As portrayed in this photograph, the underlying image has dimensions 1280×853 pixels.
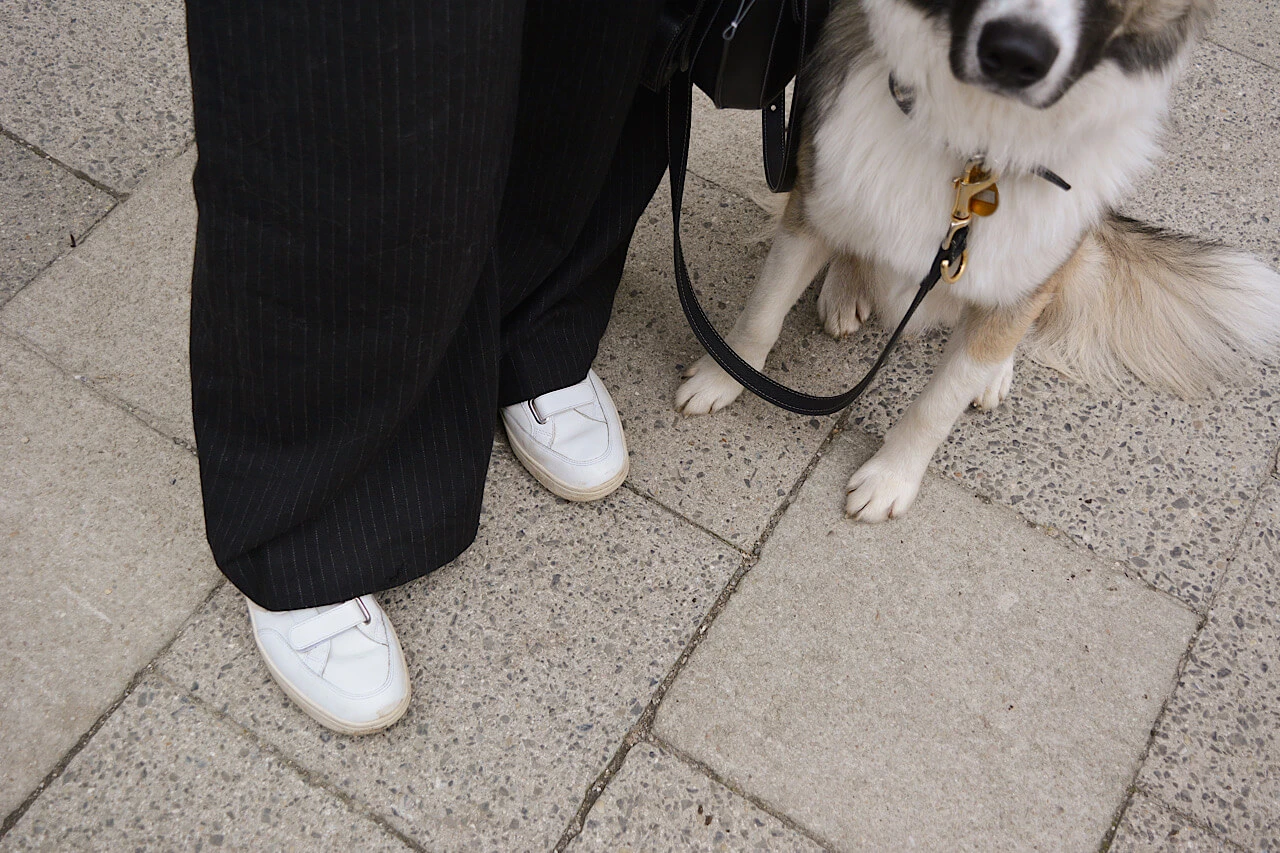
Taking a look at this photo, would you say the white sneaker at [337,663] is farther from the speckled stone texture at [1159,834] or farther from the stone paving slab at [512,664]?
the speckled stone texture at [1159,834]

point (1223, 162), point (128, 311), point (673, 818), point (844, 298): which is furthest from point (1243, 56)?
point (128, 311)

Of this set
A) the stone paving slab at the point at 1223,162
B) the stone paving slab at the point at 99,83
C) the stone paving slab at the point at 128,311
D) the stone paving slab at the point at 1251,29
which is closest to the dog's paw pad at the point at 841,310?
the stone paving slab at the point at 1223,162

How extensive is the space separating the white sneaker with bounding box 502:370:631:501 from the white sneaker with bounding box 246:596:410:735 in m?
0.45

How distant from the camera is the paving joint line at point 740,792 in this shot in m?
1.66

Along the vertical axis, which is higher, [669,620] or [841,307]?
[841,307]

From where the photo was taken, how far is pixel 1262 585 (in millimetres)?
2035

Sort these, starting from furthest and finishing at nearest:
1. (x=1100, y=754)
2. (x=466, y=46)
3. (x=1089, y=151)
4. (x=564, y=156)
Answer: (x=1100, y=754), (x=564, y=156), (x=1089, y=151), (x=466, y=46)

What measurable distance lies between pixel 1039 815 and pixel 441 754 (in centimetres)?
105

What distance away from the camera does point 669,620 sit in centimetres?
187

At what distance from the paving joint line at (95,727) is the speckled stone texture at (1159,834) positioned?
1674mm

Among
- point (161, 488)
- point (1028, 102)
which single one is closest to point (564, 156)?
point (1028, 102)

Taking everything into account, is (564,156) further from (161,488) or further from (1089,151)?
(161,488)

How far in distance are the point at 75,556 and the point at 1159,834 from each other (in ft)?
6.61

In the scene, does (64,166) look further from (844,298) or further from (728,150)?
(844,298)
